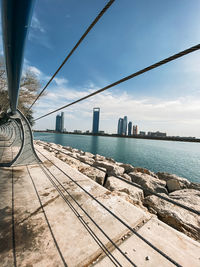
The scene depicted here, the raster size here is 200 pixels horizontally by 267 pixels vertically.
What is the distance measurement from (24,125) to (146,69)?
20.9 ft

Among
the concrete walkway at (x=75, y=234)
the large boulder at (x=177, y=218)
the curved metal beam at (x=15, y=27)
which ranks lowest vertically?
the large boulder at (x=177, y=218)

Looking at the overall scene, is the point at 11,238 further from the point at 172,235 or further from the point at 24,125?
the point at 24,125

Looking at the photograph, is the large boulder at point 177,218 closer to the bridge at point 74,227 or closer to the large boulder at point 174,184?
the bridge at point 74,227

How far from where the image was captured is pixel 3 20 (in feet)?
3.33

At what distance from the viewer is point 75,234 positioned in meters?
1.94

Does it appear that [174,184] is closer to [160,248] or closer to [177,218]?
[177,218]

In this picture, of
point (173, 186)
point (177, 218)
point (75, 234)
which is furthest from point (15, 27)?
point (173, 186)

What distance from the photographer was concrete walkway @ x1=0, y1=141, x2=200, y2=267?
156cm

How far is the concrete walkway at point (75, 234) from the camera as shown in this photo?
156 centimetres

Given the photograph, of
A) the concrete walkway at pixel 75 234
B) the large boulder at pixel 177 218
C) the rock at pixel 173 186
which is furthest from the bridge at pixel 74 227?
the rock at pixel 173 186

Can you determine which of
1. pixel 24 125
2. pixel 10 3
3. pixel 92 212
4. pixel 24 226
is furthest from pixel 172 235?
pixel 24 125

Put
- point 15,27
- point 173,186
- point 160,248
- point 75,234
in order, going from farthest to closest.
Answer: point 173,186 → point 75,234 → point 160,248 → point 15,27

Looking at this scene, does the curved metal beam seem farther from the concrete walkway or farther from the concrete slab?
the concrete slab

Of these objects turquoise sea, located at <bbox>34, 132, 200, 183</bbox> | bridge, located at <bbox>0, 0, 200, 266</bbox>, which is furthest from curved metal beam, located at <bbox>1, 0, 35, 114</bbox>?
turquoise sea, located at <bbox>34, 132, 200, 183</bbox>
